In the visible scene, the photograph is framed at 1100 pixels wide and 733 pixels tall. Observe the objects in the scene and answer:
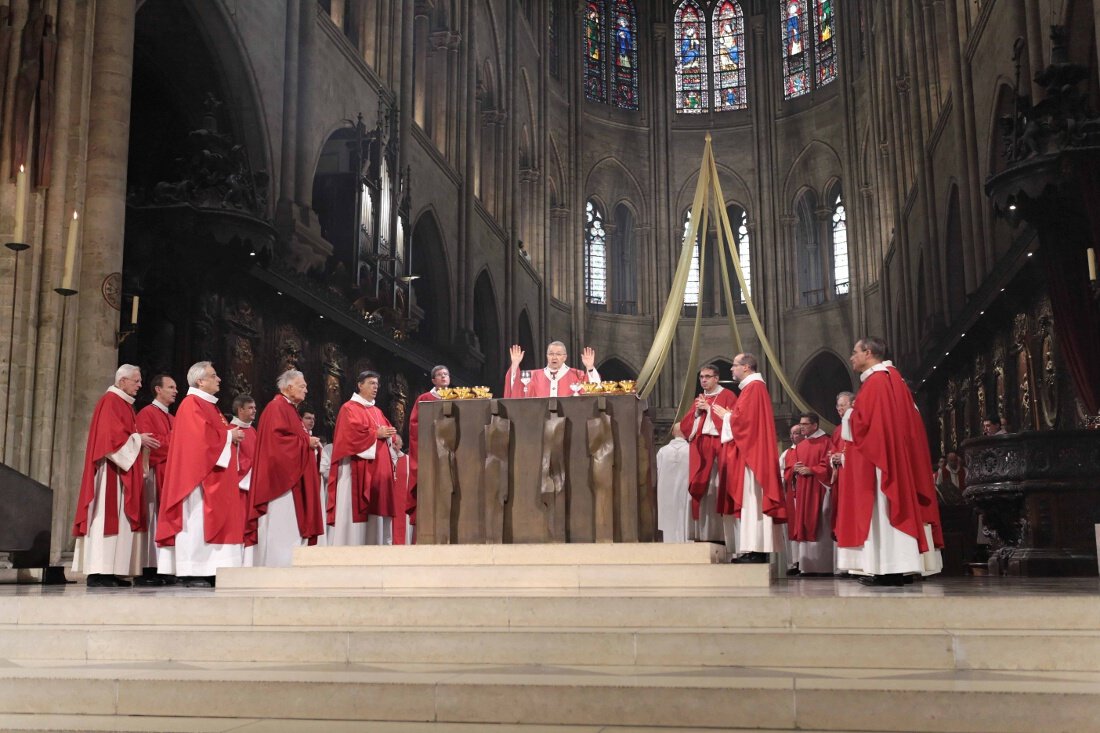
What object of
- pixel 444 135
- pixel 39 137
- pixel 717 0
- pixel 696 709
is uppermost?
pixel 717 0

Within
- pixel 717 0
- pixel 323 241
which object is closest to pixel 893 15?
pixel 717 0

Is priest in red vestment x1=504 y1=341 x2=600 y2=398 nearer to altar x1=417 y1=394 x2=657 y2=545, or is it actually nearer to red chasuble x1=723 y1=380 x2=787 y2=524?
Result: altar x1=417 y1=394 x2=657 y2=545

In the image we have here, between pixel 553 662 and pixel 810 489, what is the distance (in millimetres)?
6189

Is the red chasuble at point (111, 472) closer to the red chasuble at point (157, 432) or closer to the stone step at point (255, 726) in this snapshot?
the red chasuble at point (157, 432)

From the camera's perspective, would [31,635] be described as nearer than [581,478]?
Yes

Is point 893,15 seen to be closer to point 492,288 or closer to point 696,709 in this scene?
point 492,288

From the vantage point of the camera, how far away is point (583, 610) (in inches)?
223

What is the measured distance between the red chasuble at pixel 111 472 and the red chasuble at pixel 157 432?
0.19 metres

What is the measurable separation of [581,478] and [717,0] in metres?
30.1

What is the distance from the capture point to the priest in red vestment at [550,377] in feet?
32.6

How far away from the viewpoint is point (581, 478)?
8.33m

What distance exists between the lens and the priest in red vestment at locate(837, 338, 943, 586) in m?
7.13

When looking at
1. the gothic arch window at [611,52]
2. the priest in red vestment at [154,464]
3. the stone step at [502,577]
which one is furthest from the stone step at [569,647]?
the gothic arch window at [611,52]

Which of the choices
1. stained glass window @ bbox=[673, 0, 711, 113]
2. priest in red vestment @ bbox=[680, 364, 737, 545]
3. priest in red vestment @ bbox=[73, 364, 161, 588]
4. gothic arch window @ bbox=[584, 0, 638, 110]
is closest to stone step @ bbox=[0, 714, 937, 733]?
priest in red vestment @ bbox=[73, 364, 161, 588]
